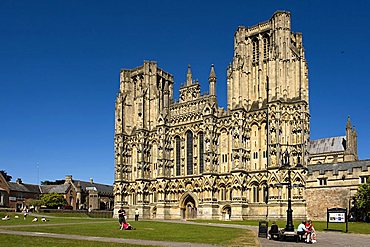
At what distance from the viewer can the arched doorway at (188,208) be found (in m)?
81.5

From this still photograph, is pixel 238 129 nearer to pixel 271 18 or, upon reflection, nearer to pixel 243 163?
pixel 243 163

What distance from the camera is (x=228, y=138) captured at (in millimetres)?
77688

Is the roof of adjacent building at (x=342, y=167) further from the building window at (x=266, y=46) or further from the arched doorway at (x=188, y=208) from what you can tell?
the arched doorway at (x=188, y=208)

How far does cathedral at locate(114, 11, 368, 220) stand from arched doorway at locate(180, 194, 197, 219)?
189 millimetres

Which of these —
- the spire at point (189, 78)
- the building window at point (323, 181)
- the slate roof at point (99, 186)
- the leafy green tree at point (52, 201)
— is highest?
the spire at point (189, 78)

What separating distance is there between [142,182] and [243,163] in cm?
2421

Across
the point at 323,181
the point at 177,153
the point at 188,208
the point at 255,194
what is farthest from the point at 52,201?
the point at 323,181

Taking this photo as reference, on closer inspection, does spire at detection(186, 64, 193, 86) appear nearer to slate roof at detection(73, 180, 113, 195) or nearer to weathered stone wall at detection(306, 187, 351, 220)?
weathered stone wall at detection(306, 187, 351, 220)

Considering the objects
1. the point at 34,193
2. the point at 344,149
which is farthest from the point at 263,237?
the point at 34,193

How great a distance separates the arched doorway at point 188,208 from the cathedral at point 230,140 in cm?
19

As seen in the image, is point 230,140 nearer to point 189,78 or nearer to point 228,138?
point 228,138

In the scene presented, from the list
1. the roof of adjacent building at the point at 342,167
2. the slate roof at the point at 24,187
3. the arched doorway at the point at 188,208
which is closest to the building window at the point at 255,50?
the roof of adjacent building at the point at 342,167

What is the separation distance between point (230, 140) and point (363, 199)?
89.2 ft

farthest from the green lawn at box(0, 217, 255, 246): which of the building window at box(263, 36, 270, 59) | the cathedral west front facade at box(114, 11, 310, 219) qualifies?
the building window at box(263, 36, 270, 59)
